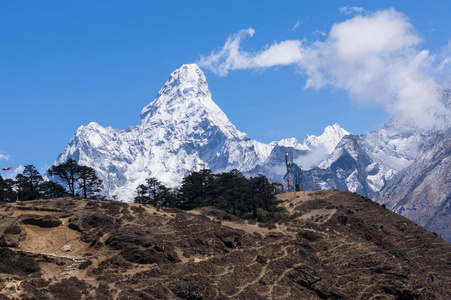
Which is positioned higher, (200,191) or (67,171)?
(67,171)

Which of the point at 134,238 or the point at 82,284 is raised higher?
the point at 134,238

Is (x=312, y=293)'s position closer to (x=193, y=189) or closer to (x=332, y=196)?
(x=332, y=196)

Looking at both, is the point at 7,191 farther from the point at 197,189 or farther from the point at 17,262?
the point at 17,262

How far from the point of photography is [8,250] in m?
52.2

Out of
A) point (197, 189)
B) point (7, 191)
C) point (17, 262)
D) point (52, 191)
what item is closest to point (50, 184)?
point (52, 191)

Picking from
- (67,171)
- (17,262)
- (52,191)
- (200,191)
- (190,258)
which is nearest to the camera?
(17,262)

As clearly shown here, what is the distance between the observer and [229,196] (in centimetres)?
9944

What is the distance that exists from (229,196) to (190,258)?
4212 cm

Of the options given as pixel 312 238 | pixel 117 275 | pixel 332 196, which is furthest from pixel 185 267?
pixel 332 196

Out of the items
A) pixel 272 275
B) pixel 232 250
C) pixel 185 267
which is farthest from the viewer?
pixel 232 250

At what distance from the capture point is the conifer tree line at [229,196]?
9794 cm

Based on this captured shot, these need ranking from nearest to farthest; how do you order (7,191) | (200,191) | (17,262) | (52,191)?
(17,262)
(52,191)
(7,191)
(200,191)

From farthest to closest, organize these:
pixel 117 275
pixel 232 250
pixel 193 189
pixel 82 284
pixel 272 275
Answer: pixel 193 189
pixel 232 250
pixel 272 275
pixel 117 275
pixel 82 284

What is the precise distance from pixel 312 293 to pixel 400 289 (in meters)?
12.1
